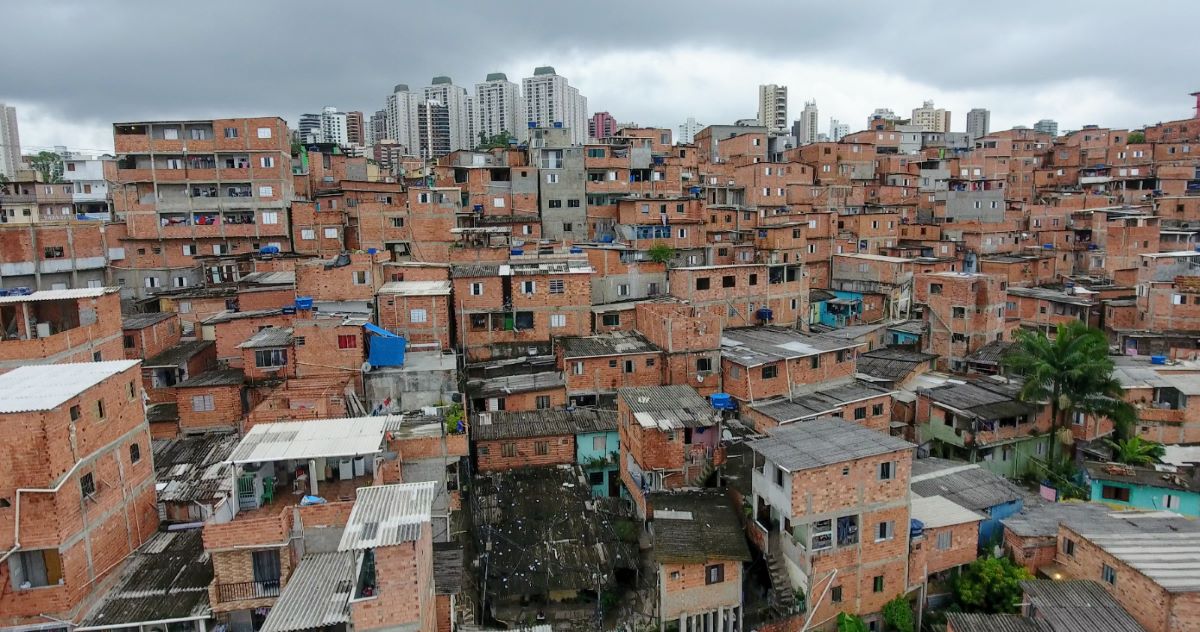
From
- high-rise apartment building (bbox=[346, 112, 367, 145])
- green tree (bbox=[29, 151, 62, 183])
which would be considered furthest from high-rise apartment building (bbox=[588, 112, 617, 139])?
green tree (bbox=[29, 151, 62, 183])

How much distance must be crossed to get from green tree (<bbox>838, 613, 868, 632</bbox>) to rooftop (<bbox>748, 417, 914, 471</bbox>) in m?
4.57

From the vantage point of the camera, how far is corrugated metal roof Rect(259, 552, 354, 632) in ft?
44.3

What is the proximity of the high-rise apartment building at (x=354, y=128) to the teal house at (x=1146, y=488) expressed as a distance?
134128mm

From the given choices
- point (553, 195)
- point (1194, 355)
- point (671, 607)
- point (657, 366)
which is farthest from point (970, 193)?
point (671, 607)

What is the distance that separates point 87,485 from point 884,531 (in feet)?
69.5

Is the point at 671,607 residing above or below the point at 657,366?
below

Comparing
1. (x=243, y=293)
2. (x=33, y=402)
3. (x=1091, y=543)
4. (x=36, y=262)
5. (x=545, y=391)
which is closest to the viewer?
(x=33, y=402)

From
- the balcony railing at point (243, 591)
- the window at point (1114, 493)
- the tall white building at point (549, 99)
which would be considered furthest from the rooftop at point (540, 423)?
the tall white building at point (549, 99)

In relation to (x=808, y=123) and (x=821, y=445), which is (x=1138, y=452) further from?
(x=808, y=123)

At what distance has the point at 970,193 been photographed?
190ft

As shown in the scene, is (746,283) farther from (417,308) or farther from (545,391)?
(417,308)

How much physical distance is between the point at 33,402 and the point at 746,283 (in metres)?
32.6

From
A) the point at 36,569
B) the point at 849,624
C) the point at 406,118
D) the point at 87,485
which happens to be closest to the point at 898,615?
the point at 849,624

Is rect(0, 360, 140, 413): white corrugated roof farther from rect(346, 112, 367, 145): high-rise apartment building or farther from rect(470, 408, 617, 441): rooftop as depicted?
rect(346, 112, 367, 145): high-rise apartment building
